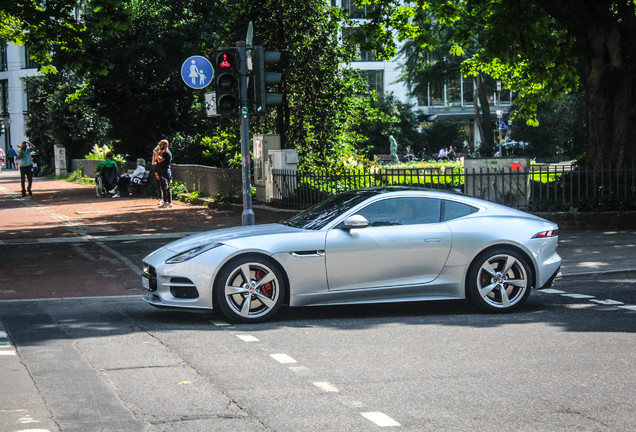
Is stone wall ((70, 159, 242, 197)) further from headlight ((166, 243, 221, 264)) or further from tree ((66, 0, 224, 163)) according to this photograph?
headlight ((166, 243, 221, 264))

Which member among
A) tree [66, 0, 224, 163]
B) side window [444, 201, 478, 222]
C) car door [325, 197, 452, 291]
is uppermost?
tree [66, 0, 224, 163]

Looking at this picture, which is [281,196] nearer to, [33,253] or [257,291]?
[33,253]

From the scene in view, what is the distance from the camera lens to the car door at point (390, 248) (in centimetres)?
904

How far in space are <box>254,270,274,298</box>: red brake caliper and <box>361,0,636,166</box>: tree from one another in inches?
428

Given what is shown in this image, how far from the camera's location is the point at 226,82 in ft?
42.9

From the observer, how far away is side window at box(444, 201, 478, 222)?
9484 mm

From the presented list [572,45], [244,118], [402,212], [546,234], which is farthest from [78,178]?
[546,234]

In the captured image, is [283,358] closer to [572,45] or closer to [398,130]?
[572,45]

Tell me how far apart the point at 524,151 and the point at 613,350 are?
5388cm

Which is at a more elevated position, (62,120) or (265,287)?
(62,120)

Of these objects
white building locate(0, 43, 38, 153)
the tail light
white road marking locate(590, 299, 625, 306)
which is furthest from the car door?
white building locate(0, 43, 38, 153)

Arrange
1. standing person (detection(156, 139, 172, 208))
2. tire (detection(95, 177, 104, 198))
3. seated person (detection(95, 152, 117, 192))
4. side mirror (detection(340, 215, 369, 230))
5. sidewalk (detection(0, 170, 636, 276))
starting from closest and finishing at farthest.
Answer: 1. side mirror (detection(340, 215, 369, 230))
2. sidewalk (detection(0, 170, 636, 276))
3. standing person (detection(156, 139, 172, 208))
4. seated person (detection(95, 152, 117, 192))
5. tire (detection(95, 177, 104, 198))

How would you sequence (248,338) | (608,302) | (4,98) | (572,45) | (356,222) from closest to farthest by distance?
(248,338), (356,222), (608,302), (572,45), (4,98)

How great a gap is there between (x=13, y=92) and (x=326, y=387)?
84187 mm
